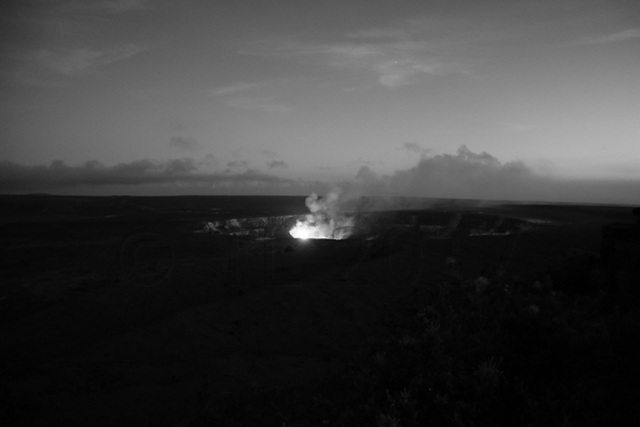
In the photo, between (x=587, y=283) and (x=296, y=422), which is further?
(x=587, y=283)

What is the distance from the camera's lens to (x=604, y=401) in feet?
11.5

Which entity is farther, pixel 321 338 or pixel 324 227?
pixel 324 227

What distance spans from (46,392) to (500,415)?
305 inches

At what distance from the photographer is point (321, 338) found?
32.4ft

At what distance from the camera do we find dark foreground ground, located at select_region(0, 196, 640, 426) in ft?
13.6

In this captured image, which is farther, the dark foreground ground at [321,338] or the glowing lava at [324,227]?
the glowing lava at [324,227]

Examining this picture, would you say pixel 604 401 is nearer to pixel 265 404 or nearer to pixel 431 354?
pixel 431 354

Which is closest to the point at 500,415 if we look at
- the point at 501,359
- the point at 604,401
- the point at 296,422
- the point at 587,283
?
the point at 501,359

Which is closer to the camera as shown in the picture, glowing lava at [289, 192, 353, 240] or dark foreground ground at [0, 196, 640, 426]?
dark foreground ground at [0, 196, 640, 426]

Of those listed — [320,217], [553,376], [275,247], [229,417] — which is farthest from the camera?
[320,217]

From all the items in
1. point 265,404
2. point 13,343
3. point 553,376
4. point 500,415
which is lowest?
point 13,343

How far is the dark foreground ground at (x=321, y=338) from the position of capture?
13.6 feet

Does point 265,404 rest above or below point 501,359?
below

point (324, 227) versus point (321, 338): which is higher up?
point (324, 227)
